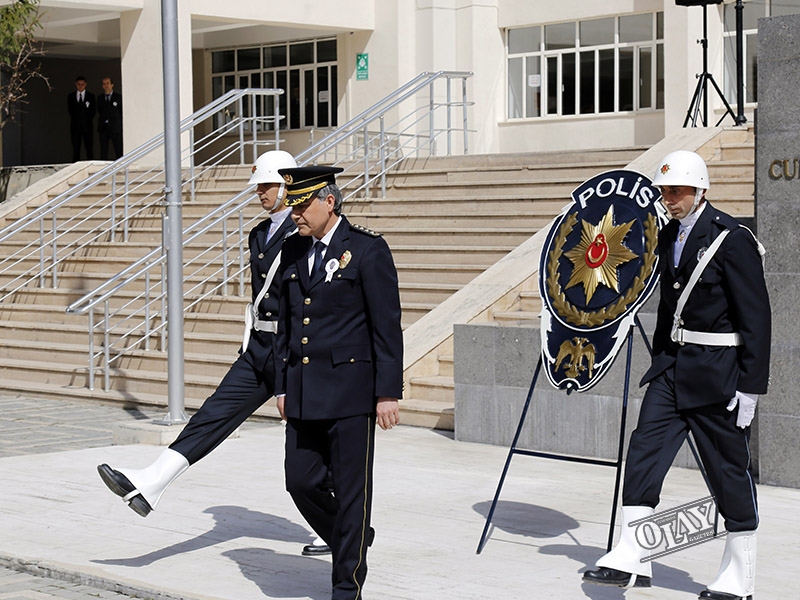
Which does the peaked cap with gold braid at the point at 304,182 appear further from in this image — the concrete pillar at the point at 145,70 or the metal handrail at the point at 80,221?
the concrete pillar at the point at 145,70

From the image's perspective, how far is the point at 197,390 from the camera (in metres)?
13.8

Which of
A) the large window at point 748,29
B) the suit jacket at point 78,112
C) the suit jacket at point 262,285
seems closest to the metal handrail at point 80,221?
the suit jacket at point 78,112

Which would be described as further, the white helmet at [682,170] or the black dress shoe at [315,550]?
the black dress shoe at [315,550]

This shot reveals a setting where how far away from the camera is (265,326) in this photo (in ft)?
24.5

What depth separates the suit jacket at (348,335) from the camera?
5.99 metres

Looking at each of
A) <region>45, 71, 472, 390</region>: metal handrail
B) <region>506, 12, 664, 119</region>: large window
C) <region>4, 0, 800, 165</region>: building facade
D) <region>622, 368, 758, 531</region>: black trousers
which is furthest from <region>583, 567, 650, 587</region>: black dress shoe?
<region>506, 12, 664, 119</region>: large window

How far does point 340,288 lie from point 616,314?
1745 millimetres

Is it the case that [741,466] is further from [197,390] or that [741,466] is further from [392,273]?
[197,390]

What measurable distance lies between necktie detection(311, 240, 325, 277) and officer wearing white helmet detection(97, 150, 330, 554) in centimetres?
92

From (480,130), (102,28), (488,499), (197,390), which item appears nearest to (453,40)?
(480,130)

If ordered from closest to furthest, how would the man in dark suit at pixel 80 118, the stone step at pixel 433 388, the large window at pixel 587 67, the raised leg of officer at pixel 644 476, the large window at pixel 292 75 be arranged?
the raised leg of officer at pixel 644 476, the stone step at pixel 433 388, the large window at pixel 587 67, the man in dark suit at pixel 80 118, the large window at pixel 292 75

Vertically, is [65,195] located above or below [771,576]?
above

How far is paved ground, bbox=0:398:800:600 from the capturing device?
6.63 metres

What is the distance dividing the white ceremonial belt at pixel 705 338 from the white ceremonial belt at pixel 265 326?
2183mm
